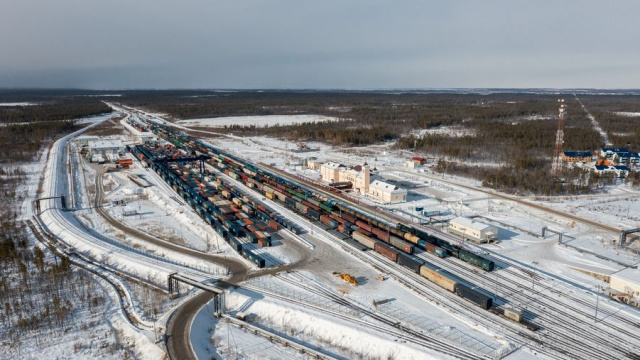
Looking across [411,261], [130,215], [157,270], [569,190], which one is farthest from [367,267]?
[569,190]

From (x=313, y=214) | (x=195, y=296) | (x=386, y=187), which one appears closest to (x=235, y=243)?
(x=195, y=296)

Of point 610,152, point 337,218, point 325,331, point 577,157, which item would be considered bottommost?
point 325,331

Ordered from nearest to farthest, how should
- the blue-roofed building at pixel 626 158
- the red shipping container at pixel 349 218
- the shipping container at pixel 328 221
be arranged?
1. the shipping container at pixel 328 221
2. the red shipping container at pixel 349 218
3. the blue-roofed building at pixel 626 158

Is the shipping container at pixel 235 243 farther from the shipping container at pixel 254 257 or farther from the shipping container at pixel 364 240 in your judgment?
the shipping container at pixel 364 240

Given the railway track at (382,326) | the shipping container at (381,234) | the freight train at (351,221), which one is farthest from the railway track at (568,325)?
the shipping container at (381,234)

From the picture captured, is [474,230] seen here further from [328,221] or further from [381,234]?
[328,221]

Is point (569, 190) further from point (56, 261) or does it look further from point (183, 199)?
point (56, 261)
